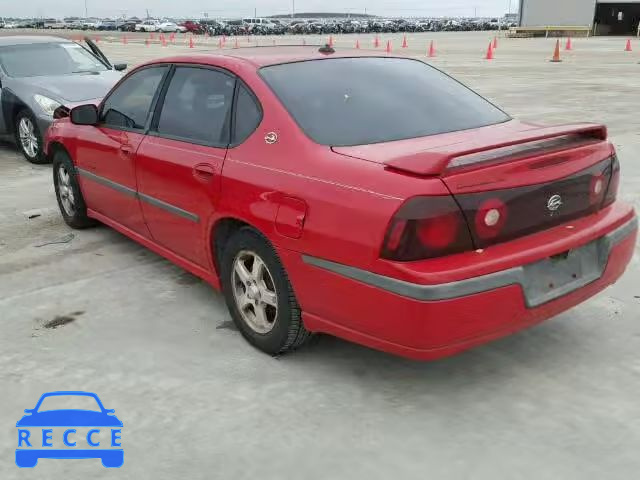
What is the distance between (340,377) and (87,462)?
1.18 m

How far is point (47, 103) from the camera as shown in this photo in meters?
8.11

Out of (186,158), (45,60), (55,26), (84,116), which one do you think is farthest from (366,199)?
(55,26)

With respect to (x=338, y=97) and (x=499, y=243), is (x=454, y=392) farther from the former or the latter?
(x=338, y=97)

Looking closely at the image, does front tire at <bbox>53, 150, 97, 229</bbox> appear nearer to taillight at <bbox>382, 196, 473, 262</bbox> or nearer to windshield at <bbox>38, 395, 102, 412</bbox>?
windshield at <bbox>38, 395, 102, 412</bbox>

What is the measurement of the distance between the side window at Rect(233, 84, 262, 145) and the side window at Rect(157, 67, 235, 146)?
0.24ft

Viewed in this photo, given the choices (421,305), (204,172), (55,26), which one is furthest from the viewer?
(55,26)

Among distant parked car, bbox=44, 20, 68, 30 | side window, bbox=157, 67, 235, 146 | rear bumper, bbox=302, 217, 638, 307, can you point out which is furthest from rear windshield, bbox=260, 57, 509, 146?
distant parked car, bbox=44, 20, 68, 30

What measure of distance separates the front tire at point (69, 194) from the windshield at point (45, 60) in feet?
12.9

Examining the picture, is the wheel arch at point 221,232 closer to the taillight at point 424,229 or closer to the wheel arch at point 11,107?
the taillight at point 424,229

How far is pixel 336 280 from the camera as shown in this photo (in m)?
2.77

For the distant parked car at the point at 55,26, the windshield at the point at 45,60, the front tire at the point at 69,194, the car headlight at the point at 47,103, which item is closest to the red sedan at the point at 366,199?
the front tire at the point at 69,194

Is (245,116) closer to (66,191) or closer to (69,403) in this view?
(69,403)

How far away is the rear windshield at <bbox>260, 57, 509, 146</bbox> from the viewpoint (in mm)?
3207

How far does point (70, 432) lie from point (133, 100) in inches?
95.2
